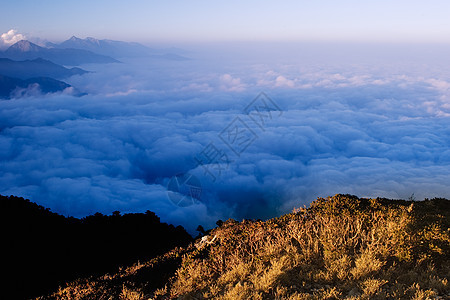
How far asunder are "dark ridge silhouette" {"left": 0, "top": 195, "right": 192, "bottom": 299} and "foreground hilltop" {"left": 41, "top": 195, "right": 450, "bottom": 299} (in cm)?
514

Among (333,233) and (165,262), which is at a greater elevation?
(333,233)

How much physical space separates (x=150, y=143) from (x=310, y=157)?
7982 cm

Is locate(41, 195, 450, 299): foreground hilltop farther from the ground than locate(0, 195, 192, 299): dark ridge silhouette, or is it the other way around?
locate(41, 195, 450, 299): foreground hilltop

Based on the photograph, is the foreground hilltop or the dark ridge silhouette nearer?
the foreground hilltop

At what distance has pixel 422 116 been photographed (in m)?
179

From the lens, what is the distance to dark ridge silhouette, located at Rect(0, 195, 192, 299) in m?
12.4

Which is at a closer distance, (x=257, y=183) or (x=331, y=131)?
Answer: (x=257, y=183)

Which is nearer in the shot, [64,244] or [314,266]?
[314,266]

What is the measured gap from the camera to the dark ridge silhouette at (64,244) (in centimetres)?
1240

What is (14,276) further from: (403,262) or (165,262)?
(403,262)

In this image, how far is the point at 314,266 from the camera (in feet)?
18.2

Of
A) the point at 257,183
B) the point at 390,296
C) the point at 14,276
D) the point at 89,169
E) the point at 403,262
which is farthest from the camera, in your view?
the point at 89,169

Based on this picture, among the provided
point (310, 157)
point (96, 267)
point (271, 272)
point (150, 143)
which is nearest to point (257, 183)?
point (310, 157)

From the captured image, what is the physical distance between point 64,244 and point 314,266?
15823mm
